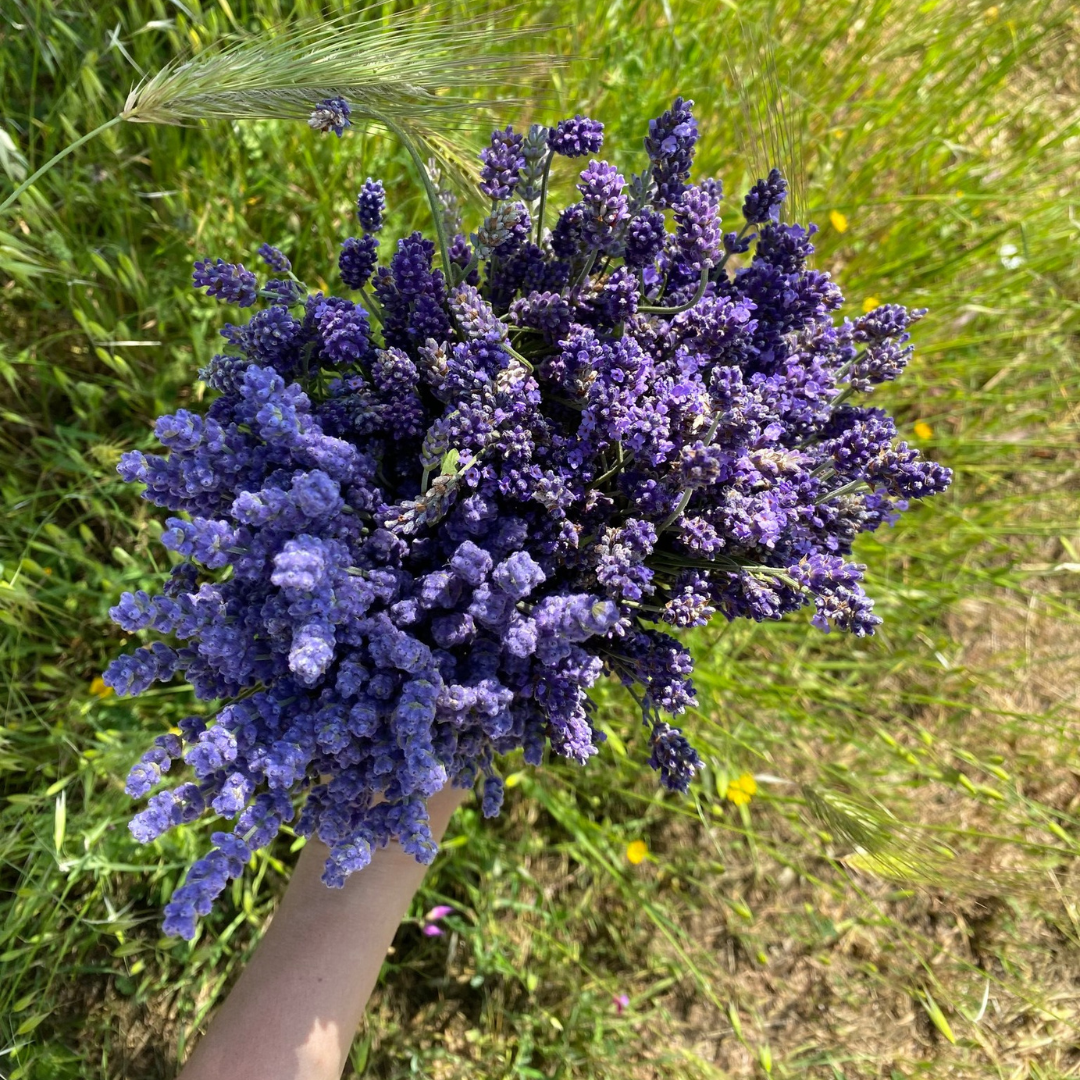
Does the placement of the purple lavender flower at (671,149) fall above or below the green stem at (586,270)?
above

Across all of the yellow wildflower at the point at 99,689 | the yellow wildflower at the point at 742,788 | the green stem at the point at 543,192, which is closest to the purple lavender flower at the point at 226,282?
the green stem at the point at 543,192

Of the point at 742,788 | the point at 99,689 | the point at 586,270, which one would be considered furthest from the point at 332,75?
the point at 742,788

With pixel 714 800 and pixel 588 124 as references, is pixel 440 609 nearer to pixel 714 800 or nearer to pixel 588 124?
pixel 588 124

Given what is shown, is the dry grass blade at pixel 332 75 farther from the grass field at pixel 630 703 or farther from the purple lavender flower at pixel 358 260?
the grass field at pixel 630 703

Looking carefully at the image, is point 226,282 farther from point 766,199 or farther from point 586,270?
point 766,199

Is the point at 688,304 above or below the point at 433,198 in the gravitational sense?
below

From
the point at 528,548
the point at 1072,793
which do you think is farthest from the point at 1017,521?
the point at 528,548
